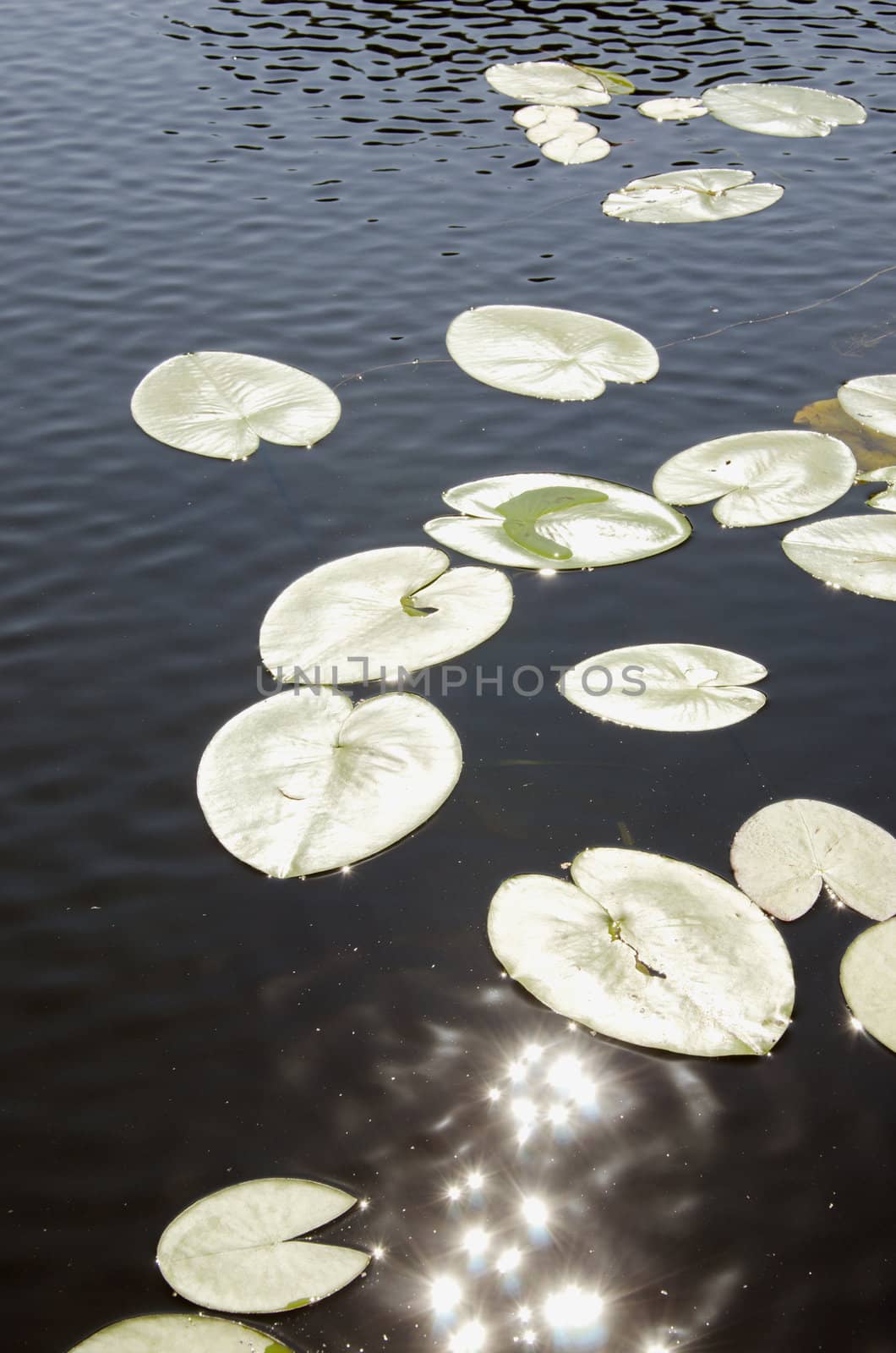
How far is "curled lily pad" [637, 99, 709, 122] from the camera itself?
26.2 ft

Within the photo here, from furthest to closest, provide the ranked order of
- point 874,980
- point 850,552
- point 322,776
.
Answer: point 850,552
point 322,776
point 874,980

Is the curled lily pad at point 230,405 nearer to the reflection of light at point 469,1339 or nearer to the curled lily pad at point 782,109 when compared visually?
the reflection of light at point 469,1339

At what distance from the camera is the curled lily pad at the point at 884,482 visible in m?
4.37

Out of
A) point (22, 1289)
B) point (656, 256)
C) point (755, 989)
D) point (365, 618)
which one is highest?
point (656, 256)

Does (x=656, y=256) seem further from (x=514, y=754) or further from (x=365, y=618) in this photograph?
(x=514, y=754)

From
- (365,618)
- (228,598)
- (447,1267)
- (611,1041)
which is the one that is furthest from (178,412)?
(447,1267)

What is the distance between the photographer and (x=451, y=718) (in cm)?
359

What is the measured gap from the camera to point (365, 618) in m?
3.84

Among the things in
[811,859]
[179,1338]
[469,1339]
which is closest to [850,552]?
[811,859]

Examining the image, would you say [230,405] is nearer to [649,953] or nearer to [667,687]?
[667,687]

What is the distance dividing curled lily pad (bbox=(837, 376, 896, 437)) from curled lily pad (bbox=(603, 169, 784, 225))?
2.15 m

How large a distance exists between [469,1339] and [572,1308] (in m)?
0.22

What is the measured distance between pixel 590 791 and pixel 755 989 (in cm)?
82

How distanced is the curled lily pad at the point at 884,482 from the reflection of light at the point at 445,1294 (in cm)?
329
